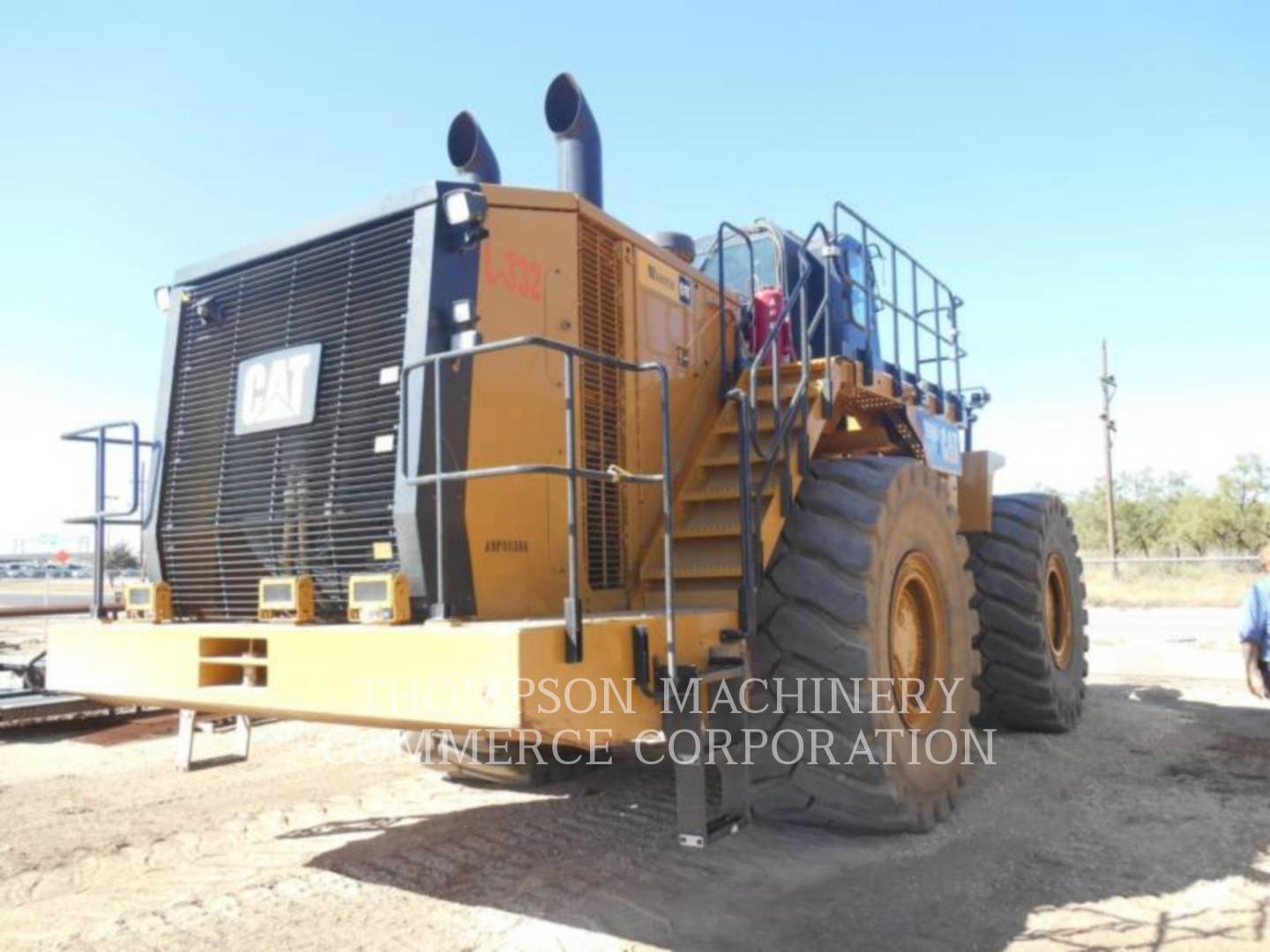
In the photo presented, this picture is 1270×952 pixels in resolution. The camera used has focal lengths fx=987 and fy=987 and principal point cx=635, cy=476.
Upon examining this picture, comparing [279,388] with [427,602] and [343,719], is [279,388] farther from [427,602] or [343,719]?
[343,719]

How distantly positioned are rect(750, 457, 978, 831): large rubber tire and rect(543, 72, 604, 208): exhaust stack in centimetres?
204

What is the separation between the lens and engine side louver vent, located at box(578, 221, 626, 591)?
4.80 m

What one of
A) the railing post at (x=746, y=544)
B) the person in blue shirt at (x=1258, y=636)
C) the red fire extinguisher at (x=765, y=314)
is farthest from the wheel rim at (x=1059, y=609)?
the railing post at (x=746, y=544)

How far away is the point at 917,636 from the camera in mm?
5555

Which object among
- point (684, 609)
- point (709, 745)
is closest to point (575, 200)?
point (684, 609)

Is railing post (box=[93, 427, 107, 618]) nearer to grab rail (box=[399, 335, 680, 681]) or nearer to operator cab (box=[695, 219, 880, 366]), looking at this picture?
grab rail (box=[399, 335, 680, 681])

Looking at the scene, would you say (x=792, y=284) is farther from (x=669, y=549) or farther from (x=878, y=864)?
(x=878, y=864)

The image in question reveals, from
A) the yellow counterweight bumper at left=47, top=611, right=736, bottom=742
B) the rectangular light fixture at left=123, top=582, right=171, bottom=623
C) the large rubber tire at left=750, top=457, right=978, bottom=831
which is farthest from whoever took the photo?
the rectangular light fixture at left=123, top=582, right=171, bottom=623

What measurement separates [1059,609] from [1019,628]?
1476 millimetres

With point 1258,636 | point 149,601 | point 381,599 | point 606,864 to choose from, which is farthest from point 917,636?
point 149,601

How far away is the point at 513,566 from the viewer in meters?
4.27

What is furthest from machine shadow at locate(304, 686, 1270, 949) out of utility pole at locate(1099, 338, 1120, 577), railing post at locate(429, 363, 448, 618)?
utility pole at locate(1099, 338, 1120, 577)

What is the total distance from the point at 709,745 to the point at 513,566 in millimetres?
1123

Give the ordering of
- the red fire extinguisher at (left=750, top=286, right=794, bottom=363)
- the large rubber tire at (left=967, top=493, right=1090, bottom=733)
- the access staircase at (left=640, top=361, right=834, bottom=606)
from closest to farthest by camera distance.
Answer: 1. the access staircase at (left=640, top=361, right=834, bottom=606)
2. the red fire extinguisher at (left=750, top=286, right=794, bottom=363)
3. the large rubber tire at (left=967, top=493, right=1090, bottom=733)
